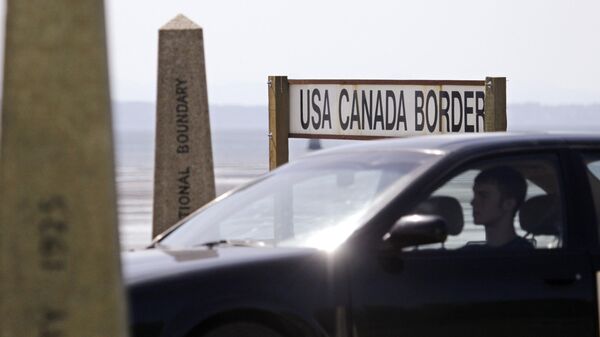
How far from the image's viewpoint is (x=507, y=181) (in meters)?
6.07

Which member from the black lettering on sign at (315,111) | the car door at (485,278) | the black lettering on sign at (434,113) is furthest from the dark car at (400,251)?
the black lettering on sign at (315,111)

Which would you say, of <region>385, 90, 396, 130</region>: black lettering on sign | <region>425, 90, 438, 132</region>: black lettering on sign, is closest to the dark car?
<region>425, 90, 438, 132</region>: black lettering on sign

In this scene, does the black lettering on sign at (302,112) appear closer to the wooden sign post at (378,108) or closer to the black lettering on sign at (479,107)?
the wooden sign post at (378,108)

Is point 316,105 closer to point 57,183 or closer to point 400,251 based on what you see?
point 400,251

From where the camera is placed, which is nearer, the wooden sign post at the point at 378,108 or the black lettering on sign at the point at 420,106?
the wooden sign post at the point at 378,108

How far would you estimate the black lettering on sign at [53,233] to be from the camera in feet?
5.94

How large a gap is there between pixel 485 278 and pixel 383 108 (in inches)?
269

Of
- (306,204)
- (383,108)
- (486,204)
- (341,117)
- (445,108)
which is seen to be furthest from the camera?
(341,117)

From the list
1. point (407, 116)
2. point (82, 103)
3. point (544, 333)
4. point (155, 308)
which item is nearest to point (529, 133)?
point (544, 333)

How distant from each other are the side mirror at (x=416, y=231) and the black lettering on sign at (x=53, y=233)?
3.72 meters

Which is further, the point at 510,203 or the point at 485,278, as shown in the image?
the point at 510,203

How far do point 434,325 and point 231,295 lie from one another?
2.86ft

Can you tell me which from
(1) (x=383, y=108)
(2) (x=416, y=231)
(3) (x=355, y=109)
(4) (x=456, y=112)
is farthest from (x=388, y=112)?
(2) (x=416, y=231)

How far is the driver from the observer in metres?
6.02
